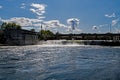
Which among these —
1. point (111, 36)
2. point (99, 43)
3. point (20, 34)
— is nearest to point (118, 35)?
point (111, 36)

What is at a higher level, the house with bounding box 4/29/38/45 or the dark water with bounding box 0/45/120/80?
the house with bounding box 4/29/38/45

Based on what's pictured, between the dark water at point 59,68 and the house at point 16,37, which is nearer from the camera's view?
the dark water at point 59,68

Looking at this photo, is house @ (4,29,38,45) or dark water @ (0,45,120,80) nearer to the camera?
dark water @ (0,45,120,80)

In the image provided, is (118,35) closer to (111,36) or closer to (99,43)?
(111,36)

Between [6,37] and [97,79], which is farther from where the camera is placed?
[6,37]

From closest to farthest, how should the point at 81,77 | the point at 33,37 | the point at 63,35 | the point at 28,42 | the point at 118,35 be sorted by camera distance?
1. the point at 81,77
2. the point at 28,42
3. the point at 33,37
4. the point at 118,35
5. the point at 63,35

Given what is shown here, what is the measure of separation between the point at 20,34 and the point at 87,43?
102 ft

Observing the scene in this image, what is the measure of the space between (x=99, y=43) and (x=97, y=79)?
94.7m

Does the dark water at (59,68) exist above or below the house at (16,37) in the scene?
below

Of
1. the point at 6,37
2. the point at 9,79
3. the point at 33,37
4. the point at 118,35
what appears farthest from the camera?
the point at 118,35

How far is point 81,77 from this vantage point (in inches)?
805

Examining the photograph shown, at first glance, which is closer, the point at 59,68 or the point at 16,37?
the point at 59,68

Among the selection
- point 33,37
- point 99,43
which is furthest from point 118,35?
point 33,37

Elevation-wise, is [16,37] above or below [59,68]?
above
